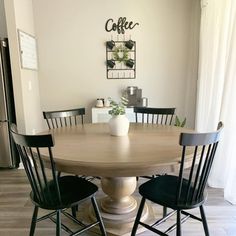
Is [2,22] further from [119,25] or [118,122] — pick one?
[118,122]

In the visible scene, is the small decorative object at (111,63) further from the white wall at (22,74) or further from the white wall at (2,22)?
the white wall at (2,22)

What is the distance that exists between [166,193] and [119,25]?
2.99m

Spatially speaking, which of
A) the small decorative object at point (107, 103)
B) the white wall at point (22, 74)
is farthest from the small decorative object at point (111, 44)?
the white wall at point (22, 74)

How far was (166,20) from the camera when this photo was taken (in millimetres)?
3816

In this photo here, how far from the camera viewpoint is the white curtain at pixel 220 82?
2449mm

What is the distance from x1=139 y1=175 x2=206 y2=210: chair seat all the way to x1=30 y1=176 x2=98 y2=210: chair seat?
1.27ft

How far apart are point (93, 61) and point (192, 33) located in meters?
1.68

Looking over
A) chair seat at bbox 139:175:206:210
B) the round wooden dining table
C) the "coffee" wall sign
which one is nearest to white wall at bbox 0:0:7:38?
the "coffee" wall sign

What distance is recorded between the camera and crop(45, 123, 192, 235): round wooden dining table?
4.73 feet

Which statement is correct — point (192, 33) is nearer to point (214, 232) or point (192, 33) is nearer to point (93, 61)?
point (93, 61)

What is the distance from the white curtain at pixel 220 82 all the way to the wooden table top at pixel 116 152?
732 millimetres

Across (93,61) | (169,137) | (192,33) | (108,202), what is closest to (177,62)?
(192,33)

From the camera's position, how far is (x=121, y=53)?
3900 millimetres

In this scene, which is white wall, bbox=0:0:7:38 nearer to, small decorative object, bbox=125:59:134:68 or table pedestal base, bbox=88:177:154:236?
small decorative object, bbox=125:59:134:68
